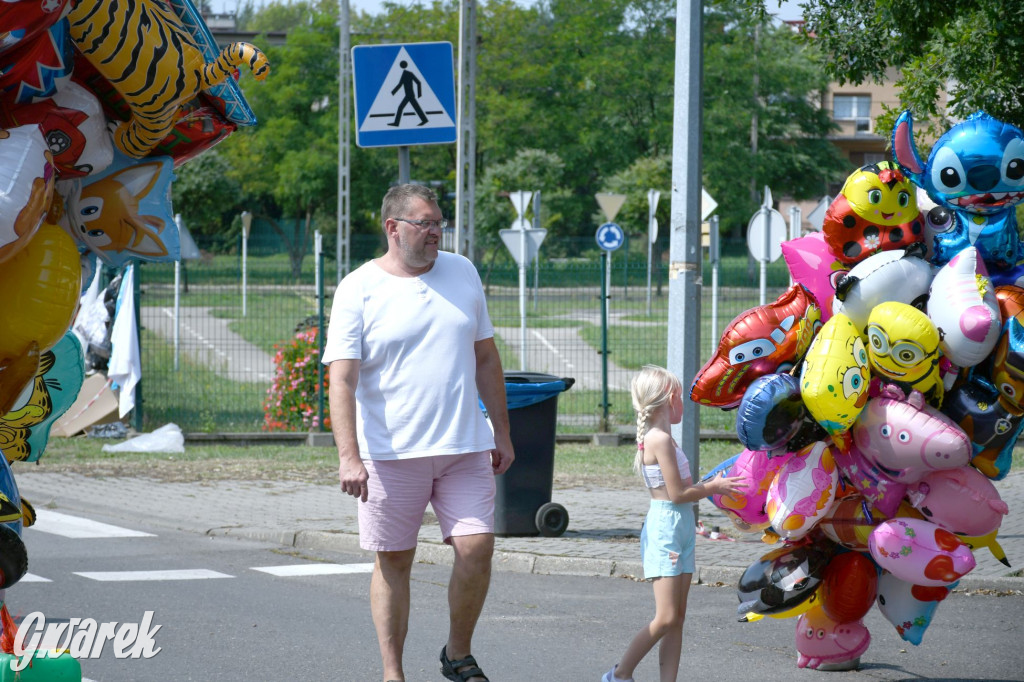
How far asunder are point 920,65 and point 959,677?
503 cm

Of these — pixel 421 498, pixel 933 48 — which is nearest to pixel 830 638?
pixel 421 498

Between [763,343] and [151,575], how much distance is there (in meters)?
4.24

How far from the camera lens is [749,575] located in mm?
5758

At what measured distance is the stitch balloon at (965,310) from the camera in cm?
519

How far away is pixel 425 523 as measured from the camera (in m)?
9.67

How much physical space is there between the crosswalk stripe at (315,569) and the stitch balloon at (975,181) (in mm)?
4303

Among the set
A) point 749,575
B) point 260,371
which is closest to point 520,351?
point 260,371

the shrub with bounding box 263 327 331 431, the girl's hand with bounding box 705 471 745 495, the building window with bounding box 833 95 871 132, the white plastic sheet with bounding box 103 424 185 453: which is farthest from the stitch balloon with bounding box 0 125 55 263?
the building window with bounding box 833 95 871 132

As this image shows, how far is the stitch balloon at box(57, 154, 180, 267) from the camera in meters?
4.61

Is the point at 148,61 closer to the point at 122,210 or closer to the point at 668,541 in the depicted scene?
the point at 122,210

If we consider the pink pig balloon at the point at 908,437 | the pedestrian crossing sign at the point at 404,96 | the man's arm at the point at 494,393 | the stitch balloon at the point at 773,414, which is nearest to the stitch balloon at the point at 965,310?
the pink pig balloon at the point at 908,437

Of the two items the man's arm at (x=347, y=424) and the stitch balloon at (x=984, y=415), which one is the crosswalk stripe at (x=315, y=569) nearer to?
the man's arm at (x=347, y=424)

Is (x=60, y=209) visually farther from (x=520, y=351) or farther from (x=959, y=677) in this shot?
(x=520, y=351)

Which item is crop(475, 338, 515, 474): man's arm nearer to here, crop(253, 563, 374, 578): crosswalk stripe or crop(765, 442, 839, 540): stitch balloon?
crop(765, 442, 839, 540): stitch balloon
